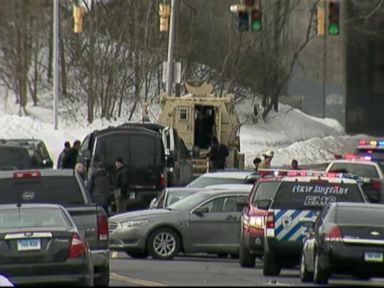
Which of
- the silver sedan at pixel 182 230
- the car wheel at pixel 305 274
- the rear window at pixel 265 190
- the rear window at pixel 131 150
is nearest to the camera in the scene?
the car wheel at pixel 305 274

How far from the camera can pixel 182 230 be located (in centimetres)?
2322

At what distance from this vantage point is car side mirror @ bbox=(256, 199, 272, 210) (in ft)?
65.7

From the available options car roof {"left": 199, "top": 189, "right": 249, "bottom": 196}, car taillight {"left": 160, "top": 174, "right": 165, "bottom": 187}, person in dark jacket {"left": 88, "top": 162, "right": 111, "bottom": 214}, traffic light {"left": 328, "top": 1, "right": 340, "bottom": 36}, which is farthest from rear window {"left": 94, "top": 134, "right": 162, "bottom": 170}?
car roof {"left": 199, "top": 189, "right": 249, "bottom": 196}

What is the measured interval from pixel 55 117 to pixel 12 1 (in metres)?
13.6

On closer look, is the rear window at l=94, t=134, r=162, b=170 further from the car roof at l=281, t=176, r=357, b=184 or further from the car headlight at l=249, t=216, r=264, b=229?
the car roof at l=281, t=176, r=357, b=184

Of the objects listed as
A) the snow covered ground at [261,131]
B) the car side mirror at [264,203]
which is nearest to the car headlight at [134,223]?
the car side mirror at [264,203]

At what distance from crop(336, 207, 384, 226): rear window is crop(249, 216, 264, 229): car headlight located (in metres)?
3.04

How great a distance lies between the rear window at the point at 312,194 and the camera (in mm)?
19906

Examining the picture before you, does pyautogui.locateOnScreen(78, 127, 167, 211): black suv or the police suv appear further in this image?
pyautogui.locateOnScreen(78, 127, 167, 211): black suv

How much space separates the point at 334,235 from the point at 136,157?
51.4ft

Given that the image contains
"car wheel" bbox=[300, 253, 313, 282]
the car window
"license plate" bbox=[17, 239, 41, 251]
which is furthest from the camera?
the car window

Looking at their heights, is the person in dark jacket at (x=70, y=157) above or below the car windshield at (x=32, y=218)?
below

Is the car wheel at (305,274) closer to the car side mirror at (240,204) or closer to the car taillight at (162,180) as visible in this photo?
the car side mirror at (240,204)

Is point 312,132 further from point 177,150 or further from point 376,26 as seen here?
point 177,150
